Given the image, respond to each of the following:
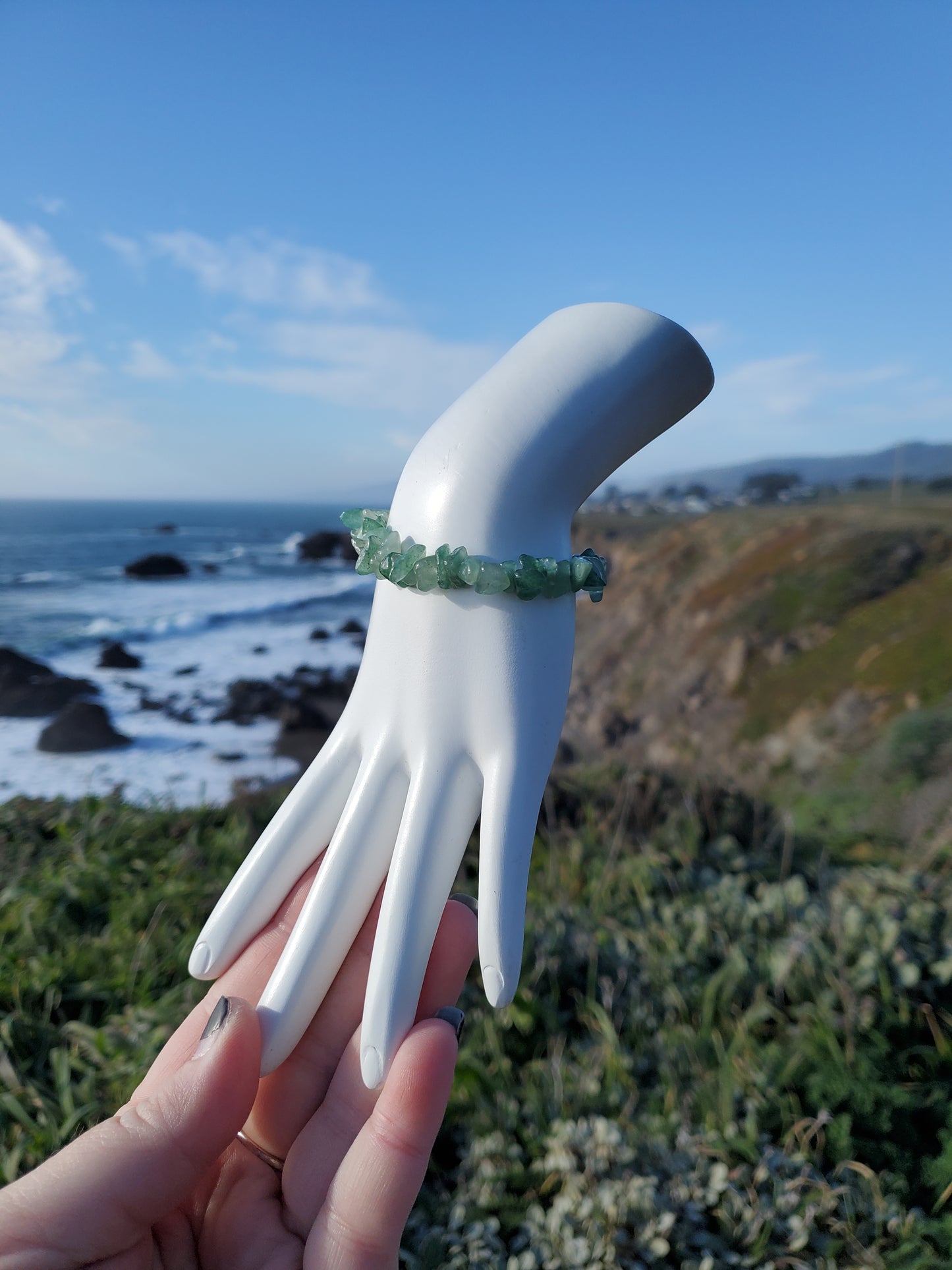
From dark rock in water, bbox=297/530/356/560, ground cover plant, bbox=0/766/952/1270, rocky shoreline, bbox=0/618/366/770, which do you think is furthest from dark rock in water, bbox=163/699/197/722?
dark rock in water, bbox=297/530/356/560

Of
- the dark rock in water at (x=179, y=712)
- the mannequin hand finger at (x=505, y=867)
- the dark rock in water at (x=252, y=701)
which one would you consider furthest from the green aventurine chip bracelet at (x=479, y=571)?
the dark rock in water at (x=179, y=712)

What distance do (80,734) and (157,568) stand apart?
14.8 m

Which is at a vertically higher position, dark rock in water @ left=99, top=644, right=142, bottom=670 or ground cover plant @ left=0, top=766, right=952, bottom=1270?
dark rock in water @ left=99, top=644, right=142, bottom=670

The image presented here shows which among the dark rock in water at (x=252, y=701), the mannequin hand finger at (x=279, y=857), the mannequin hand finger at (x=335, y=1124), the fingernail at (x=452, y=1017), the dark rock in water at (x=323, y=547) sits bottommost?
the dark rock in water at (x=252, y=701)

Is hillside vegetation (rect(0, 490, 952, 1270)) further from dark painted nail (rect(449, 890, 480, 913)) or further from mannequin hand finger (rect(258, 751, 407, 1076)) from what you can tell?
mannequin hand finger (rect(258, 751, 407, 1076))

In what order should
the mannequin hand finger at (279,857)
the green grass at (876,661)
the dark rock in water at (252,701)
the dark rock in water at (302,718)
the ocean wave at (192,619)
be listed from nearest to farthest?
the mannequin hand finger at (279,857)
the green grass at (876,661)
the dark rock in water at (302,718)
the dark rock in water at (252,701)
the ocean wave at (192,619)

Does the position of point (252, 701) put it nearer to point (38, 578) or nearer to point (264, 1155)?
point (264, 1155)

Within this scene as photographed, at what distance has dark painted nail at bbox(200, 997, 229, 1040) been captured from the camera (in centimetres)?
127

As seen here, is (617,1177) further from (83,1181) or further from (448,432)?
(448,432)

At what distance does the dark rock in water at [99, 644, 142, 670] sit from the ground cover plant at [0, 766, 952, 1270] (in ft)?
20.6

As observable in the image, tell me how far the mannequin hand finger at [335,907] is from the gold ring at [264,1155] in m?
0.27

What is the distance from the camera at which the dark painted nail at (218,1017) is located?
127 centimetres

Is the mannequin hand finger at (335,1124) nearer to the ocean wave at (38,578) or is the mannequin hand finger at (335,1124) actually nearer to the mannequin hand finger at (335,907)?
the mannequin hand finger at (335,907)

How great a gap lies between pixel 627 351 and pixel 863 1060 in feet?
7.46
